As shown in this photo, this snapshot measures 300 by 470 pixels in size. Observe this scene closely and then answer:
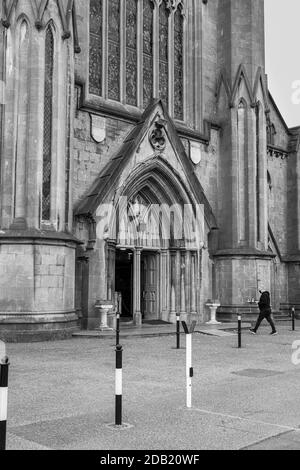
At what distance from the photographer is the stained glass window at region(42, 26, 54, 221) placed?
16312mm

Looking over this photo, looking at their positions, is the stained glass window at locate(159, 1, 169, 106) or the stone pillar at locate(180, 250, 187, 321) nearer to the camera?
the stone pillar at locate(180, 250, 187, 321)

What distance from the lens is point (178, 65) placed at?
23000mm

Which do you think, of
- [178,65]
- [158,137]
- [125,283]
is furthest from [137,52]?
[125,283]

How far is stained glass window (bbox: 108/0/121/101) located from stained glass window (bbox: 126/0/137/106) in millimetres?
441

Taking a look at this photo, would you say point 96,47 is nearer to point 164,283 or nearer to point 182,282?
point 164,283

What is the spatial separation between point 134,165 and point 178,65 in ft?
18.5

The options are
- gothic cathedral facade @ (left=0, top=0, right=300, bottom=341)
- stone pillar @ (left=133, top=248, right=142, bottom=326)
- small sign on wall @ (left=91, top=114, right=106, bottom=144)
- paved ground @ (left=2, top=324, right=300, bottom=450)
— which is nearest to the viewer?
paved ground @ (left=2, top=324, right=300, bottom=450)

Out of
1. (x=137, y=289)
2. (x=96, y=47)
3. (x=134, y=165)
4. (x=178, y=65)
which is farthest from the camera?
(x=178, y=65)

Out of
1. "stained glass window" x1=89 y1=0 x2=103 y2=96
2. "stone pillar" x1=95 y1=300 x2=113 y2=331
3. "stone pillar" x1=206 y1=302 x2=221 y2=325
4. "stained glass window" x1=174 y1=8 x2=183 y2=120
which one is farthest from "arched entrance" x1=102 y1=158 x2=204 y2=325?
"stained glass window" x1=174 y1=8 x2=183 y2=120

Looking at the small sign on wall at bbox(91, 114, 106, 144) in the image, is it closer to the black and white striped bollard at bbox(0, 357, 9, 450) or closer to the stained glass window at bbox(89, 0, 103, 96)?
the stained glass window at bbox(89, 0, 103, 96)

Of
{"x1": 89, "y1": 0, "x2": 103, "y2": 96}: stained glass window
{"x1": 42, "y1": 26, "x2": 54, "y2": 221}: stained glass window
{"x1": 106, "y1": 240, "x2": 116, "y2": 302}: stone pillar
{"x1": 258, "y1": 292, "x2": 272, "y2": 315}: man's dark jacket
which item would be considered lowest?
{"x1": 258, "y1": 292, "x2": 272, "y2": 315}: man's dark jacket

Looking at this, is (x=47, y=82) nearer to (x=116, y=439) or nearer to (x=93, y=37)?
(x=93, y=37)

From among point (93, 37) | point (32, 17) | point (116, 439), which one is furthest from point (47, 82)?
point (116, 439)

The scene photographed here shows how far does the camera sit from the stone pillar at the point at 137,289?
789 inches
